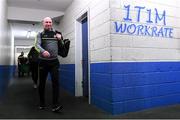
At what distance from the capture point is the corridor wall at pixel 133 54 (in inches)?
128

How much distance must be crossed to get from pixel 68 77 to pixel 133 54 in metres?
2.65

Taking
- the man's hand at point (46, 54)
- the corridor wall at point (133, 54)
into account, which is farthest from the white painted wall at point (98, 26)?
the man's hand at point (46, 54)

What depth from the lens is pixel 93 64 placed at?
385 centimetres

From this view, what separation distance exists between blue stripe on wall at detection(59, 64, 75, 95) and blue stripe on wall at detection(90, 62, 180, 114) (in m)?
1.43

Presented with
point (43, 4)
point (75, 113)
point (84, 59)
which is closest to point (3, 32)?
point (43, 4)

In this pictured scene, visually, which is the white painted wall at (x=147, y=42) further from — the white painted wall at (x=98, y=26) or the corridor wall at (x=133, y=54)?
the white painted wall at (x=98, y=26)

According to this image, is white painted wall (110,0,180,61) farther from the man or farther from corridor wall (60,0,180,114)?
the man

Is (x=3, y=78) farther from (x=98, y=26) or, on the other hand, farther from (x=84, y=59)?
(x=98, y=26)

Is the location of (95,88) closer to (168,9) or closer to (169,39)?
(169,39)

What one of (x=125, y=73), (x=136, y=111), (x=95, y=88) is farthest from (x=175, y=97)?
(x=95, y=88)

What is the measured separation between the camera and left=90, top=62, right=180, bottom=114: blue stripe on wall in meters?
3.25

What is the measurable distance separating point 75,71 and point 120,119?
2263mm

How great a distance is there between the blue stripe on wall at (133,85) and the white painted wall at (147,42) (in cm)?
12

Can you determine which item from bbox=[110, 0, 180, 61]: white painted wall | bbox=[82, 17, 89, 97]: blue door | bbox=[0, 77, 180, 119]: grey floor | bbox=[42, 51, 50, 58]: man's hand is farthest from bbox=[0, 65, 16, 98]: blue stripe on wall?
bbox=[110, 0, 180, 61]: white painted wall
